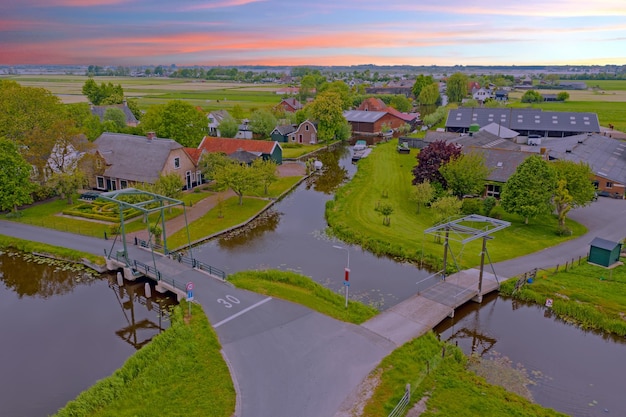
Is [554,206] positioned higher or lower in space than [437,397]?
higher

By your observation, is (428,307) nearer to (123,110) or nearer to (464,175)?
(464,175)

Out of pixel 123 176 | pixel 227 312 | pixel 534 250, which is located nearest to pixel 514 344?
pixel 534 250

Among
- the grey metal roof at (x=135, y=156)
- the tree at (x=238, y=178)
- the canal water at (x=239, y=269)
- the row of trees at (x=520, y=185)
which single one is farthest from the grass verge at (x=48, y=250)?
the row of trees at (x=520, y=185)

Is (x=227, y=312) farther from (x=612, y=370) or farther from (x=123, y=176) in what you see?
(x=123, y=176)

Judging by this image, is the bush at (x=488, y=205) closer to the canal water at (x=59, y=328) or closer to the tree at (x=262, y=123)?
the canal water at (x=59, y=328)

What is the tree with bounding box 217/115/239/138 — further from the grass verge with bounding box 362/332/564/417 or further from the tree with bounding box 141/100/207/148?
the grass verge with bounding box 362/332/564/417

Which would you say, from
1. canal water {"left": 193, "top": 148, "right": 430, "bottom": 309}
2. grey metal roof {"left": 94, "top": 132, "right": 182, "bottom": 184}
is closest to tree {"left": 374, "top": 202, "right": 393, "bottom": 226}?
canal water {"left": 193, "top": 148, "right": 430, "bottom": 309}
